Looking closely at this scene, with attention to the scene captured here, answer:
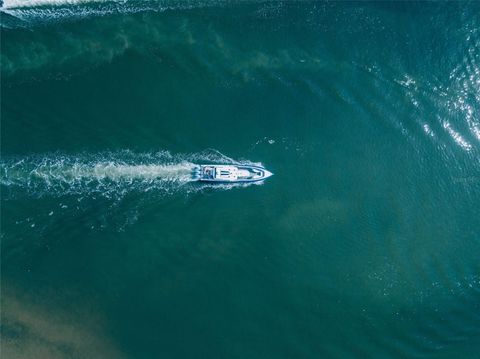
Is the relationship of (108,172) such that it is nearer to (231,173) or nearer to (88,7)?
(231,173)

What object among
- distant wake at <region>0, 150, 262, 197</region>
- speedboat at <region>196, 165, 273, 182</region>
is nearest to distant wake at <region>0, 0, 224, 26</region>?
distant wake at <region>0, 150, 262, 197</region>

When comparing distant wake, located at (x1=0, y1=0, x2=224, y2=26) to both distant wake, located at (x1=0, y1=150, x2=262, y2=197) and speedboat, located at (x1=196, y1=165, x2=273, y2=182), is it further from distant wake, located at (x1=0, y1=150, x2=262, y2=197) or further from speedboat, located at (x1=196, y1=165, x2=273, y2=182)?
speedboat, located at (x1=196, y1=165, x2=273, y2=182)

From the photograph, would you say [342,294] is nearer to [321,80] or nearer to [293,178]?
[293,178]

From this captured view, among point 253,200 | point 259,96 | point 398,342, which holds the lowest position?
point 398,342

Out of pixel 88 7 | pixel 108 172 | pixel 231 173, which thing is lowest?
pixel 231 173

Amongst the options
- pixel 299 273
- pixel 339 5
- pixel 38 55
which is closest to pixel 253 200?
pixel 299 273

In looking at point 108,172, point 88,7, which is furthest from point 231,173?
point 88,7
